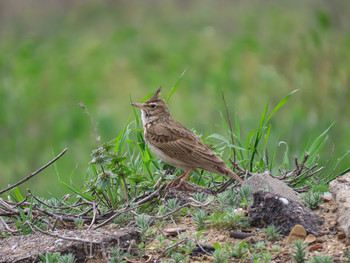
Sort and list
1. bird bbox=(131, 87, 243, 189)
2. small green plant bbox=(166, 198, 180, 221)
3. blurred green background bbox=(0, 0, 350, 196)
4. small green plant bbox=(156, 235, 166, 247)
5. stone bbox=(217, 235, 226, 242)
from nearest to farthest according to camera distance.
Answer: small green plant bbox=(156, 235, 166, 247), stone bbox=(217, 235, 226, 242), small green plant bbox=(166, 198, 180, 221), bird bbox=(131, 87, 243, 189), blurred green background bbox=(0, 0, 350, 196)

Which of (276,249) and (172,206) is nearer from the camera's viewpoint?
(276,249)

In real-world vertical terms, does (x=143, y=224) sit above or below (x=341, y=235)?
above

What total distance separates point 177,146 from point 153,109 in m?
0.65

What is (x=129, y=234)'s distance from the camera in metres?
4.64

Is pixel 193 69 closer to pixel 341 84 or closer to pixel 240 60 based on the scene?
pixel 240 60

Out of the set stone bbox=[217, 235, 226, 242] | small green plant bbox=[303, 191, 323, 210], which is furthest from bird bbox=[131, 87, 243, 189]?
stone bbox=[217, 235, 226, 242]

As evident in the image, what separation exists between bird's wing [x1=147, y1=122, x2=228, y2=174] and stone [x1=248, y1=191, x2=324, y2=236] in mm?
1025

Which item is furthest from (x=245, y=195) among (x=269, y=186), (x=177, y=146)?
(x=177, y=146)

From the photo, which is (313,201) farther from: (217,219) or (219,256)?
(219,256)

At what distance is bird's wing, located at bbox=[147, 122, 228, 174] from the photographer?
232 inches

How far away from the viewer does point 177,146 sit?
20.1ft

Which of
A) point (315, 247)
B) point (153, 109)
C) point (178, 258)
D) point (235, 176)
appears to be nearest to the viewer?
point (178, 258)

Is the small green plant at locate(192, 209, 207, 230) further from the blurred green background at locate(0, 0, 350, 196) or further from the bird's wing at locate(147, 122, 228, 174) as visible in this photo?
the blurred green background at locate(0, 0, 350, 196)

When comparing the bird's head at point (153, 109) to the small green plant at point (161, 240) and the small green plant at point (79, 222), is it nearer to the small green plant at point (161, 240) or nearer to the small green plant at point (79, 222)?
the small green plant at point (79, 222)
